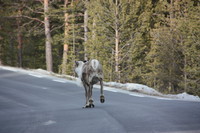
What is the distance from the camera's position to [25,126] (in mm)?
8109

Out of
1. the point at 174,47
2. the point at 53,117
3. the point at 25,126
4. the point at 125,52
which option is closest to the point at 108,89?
the point at 53,117

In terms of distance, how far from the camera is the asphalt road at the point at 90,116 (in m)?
7.29

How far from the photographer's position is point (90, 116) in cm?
890

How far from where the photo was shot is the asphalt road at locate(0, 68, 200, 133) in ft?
23.9

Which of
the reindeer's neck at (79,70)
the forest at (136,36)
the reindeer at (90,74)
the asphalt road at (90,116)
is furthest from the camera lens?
the forest at (136,36)

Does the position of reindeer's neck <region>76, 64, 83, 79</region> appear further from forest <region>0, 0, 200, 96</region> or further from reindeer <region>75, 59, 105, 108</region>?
forest <region>0, 0, 200, 96</region>

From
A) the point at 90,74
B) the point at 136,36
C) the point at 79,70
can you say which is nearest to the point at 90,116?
the point at 90,74

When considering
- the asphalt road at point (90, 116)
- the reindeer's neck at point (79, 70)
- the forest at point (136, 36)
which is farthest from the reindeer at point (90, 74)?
A: the forest at point (136, 36)

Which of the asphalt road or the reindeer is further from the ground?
the reindeer

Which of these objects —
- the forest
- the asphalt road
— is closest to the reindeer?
the asphalt road

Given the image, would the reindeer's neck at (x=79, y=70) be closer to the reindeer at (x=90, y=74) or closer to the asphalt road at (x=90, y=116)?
the reindeer at (x=90, y=74)

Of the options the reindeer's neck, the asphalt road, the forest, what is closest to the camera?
the asphalt road

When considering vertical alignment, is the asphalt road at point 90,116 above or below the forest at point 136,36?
below

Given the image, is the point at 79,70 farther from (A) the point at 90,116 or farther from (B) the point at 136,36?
(B) the point at 136,36
